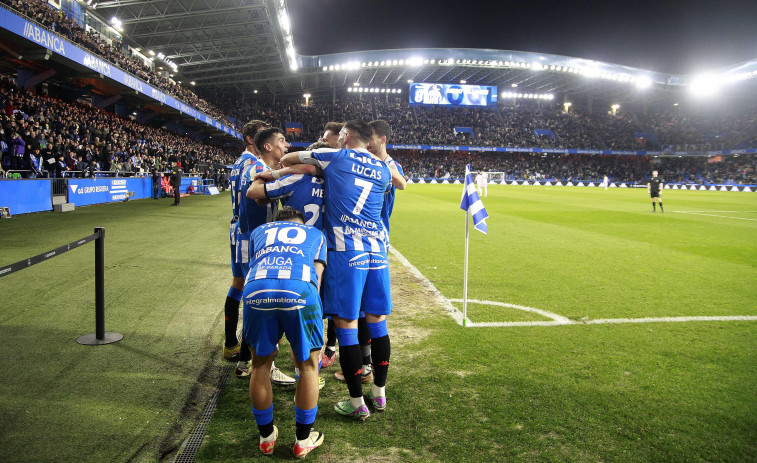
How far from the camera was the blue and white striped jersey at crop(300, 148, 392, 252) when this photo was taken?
3.27 metres

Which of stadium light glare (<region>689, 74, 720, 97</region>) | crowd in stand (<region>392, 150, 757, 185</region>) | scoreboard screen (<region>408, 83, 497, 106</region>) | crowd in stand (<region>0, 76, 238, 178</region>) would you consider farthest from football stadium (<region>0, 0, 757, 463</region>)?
stadium light glare (<region>689, 74, 720, 97</region>)

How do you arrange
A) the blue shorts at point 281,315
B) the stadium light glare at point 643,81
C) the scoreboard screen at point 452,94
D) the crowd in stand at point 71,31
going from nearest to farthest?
the blue shorts at point 281,315, the crowd in stand at point 71,31, the stadium light glare at point 643,81, the scoreboard screen at point 452,94

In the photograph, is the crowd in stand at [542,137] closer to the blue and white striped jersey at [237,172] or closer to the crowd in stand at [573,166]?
the crowd in stand at [573,166]

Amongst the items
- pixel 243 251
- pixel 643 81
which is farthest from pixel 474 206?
pixel 643 81

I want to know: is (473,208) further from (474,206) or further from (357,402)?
(357,402)

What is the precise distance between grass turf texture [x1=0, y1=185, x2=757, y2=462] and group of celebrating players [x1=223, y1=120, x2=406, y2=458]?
0.36m

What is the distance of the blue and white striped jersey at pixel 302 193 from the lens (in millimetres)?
3246

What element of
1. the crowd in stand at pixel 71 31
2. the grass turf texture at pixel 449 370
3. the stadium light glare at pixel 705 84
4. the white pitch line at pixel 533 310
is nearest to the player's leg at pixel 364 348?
the grass turf texture at pixel 449 370

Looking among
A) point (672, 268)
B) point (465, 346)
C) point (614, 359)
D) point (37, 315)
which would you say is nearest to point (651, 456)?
point (614, 359)

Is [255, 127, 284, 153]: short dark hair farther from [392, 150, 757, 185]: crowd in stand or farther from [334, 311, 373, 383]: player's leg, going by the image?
[392, 150, 757, 185]: crowd in stand

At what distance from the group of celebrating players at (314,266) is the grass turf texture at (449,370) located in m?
0.36

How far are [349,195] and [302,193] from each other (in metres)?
0.36

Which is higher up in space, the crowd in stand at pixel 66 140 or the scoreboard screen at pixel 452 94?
the scoreboard screen at pixel 452 94

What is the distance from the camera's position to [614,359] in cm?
427
